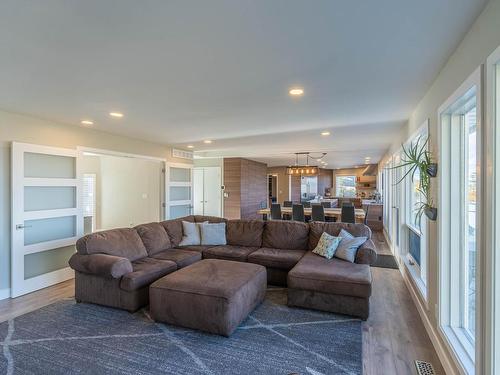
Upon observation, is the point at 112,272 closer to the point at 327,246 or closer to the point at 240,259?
the point at 240,259

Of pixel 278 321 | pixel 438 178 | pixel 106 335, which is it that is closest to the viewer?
pixel 438 178

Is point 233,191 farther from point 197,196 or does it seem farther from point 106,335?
point 106,335

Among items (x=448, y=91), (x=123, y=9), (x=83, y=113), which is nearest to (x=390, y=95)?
(x=448, y=91)

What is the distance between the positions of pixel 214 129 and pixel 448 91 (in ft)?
11.5

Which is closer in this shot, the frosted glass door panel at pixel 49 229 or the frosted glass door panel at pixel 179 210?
the frosted glass door panel at pixel 49 229

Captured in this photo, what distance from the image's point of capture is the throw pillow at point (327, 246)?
155 inches

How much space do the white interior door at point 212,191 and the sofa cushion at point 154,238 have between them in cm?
498

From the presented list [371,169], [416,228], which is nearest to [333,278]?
[416,228]

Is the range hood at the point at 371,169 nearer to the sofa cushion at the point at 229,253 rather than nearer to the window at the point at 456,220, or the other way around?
the sofa cushion at the point at 229,253

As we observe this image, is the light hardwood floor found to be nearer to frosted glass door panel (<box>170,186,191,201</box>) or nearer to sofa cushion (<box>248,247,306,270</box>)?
sofa cushion (<box>248,247,306,270</box>)

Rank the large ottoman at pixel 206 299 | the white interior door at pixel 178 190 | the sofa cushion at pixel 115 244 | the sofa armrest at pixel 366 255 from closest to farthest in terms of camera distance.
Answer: the large ottoman at pixel 206 299 → the sofa cushion at pixel 115 244 → the sofa armrest at pixel 366 255 → the white interior door at pixel 178 190

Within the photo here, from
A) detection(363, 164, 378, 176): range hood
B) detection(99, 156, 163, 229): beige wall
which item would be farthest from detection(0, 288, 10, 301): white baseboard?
detection(363, 164, 378, 176): range hood

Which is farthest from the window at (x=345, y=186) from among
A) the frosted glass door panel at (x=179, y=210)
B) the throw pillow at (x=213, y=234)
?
the throw pillow at (x=213, y=234)

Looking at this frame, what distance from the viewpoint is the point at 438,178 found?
2.54 metres
